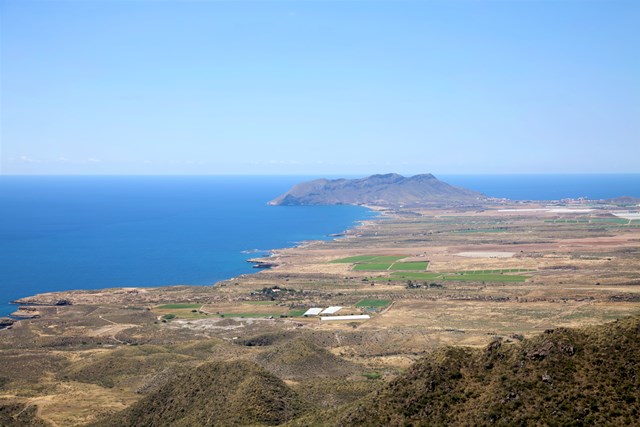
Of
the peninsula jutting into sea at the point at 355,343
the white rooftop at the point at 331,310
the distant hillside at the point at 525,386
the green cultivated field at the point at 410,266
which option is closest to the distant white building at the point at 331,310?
the white rooftop at the point at 331,310

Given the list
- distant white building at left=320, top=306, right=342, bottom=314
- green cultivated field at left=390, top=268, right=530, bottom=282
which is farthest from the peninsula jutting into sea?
green cultivated field at left=390, top=268, right=530, bottom=282

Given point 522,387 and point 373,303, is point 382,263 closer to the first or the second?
point 373,303

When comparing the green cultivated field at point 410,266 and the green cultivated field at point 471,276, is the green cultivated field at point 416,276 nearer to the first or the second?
the green cultivated field at point 471,276

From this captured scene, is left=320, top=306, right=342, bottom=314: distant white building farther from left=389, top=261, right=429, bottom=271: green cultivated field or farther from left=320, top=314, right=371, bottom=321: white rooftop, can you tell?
left=389, top=261, right=429, bottom=271: green cultivated field

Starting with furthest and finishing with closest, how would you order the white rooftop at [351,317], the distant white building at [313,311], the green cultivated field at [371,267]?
the green cultivated field at [371,267] < the distant white building at [313,311] < the white rooftop at [351,317]

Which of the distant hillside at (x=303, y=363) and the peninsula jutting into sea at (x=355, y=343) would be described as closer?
the peninsula jutting into sea at (x=355, y=343)

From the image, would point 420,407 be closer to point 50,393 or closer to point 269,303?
point 50,393

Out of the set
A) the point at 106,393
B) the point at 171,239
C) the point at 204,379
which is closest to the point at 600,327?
the point at 204,379
